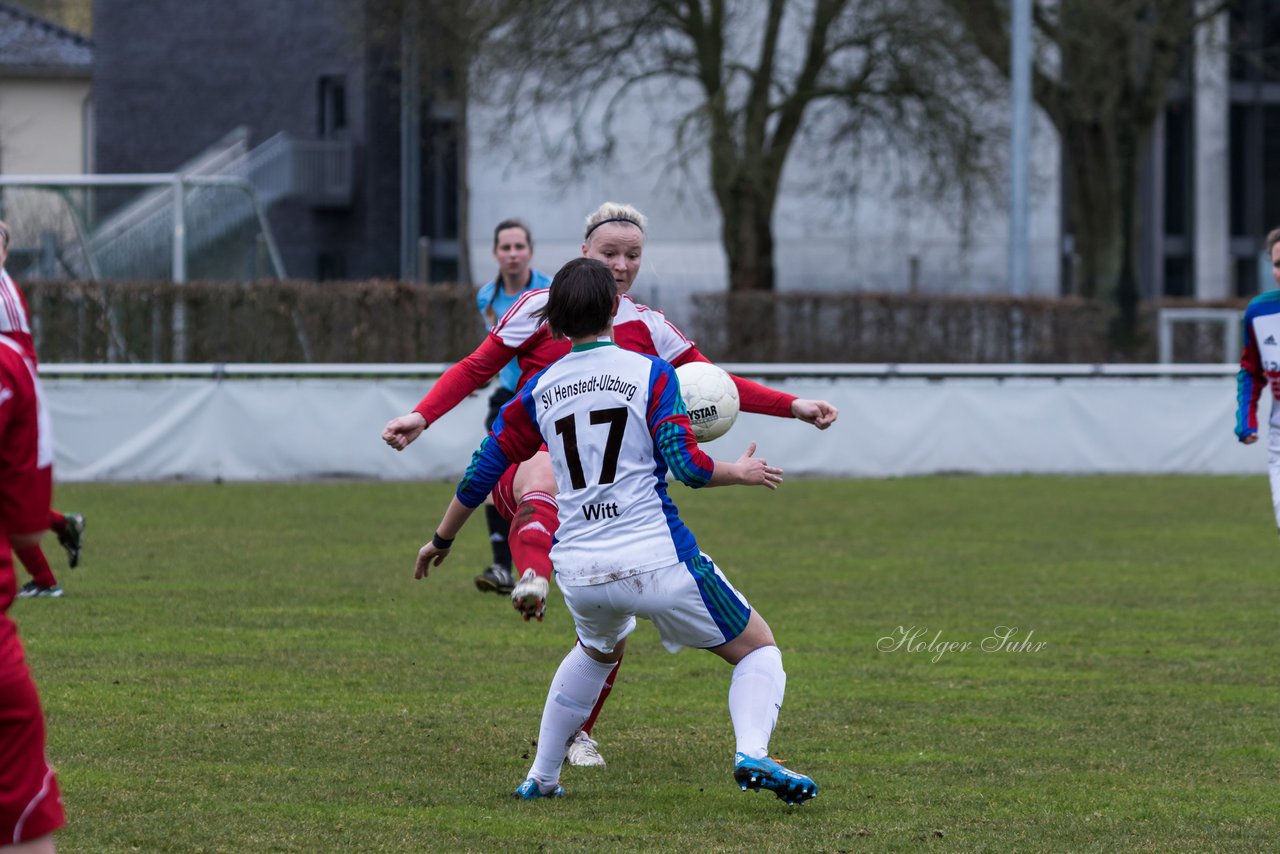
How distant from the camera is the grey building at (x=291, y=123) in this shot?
36.6 m

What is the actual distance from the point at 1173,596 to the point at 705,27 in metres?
17.9

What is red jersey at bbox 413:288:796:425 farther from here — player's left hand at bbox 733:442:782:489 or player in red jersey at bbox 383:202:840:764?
player's left hand at bbox 733:442:782:489

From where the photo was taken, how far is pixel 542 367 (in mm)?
6242

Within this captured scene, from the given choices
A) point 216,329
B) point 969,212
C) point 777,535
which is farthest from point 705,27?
point 777,535

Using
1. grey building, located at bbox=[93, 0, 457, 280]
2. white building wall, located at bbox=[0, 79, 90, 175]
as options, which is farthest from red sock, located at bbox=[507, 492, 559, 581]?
white building wall, located at bbox=[0, 79, 90, 175]

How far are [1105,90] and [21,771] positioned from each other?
26.3 m

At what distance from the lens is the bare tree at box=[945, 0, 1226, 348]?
26047 mm

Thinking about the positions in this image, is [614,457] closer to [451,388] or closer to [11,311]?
[451,388]

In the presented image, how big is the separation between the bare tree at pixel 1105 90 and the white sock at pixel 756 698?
20.9 m

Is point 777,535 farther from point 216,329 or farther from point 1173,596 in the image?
point 216,329

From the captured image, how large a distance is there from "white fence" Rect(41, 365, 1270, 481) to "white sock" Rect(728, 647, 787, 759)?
1170cm

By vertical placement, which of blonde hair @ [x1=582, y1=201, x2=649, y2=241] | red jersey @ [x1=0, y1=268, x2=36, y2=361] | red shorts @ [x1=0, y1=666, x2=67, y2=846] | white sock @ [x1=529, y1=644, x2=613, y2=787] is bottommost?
white sock @ [x1=529, y1=644, x2=613, y2=787]

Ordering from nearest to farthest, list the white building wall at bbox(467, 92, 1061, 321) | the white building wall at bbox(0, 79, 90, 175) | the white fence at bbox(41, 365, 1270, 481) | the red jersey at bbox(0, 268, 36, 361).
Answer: the red jersey at bbox(0, 268, 36, 361), the white fence at bbox(41, 365, 1270, 481), the white building wall at bbox(467, 92, 1061, 321), the white building wall at bbox(0, 79, 90, 175)

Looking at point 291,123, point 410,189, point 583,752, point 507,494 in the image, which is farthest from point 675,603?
point 291,123
